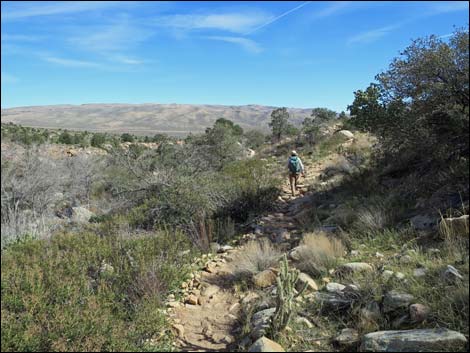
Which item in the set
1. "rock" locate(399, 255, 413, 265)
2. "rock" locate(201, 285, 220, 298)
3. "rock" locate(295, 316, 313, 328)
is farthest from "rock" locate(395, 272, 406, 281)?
"rock" locate(201, 285, 220, 298)

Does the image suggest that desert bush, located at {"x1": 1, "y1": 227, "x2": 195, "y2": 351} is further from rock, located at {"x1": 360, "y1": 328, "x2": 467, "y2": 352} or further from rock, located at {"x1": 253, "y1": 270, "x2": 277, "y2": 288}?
rock, located at {"x1": 360, "y1": 328, "x2": 467, "y2": 352}

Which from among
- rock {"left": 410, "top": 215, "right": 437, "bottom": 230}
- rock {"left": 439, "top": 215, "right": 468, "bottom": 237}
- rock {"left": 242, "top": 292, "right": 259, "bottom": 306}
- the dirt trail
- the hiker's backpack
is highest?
the hiker's backpack

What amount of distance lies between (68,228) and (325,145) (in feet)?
44.2

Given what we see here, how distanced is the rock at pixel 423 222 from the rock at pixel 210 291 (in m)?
3.27

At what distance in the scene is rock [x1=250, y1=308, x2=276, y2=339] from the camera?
14.4 feet

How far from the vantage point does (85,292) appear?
4934 millimetres

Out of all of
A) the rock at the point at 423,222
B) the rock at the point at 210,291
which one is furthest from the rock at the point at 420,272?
the rock at the point at 210,291

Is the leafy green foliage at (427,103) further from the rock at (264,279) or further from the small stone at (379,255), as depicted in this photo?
the rock at (264,279)

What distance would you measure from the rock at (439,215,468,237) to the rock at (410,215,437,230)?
63 cm

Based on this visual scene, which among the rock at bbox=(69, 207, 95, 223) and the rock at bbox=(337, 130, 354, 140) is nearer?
the rock at bbox=(69, 207, 95, 223)

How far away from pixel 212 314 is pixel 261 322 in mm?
1082

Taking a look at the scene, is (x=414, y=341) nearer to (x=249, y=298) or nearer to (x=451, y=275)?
Result: (x=451, y=275)

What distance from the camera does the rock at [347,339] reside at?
4020mm

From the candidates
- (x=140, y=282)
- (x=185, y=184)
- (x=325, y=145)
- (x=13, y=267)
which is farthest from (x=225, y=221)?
(x=325, y=145)
